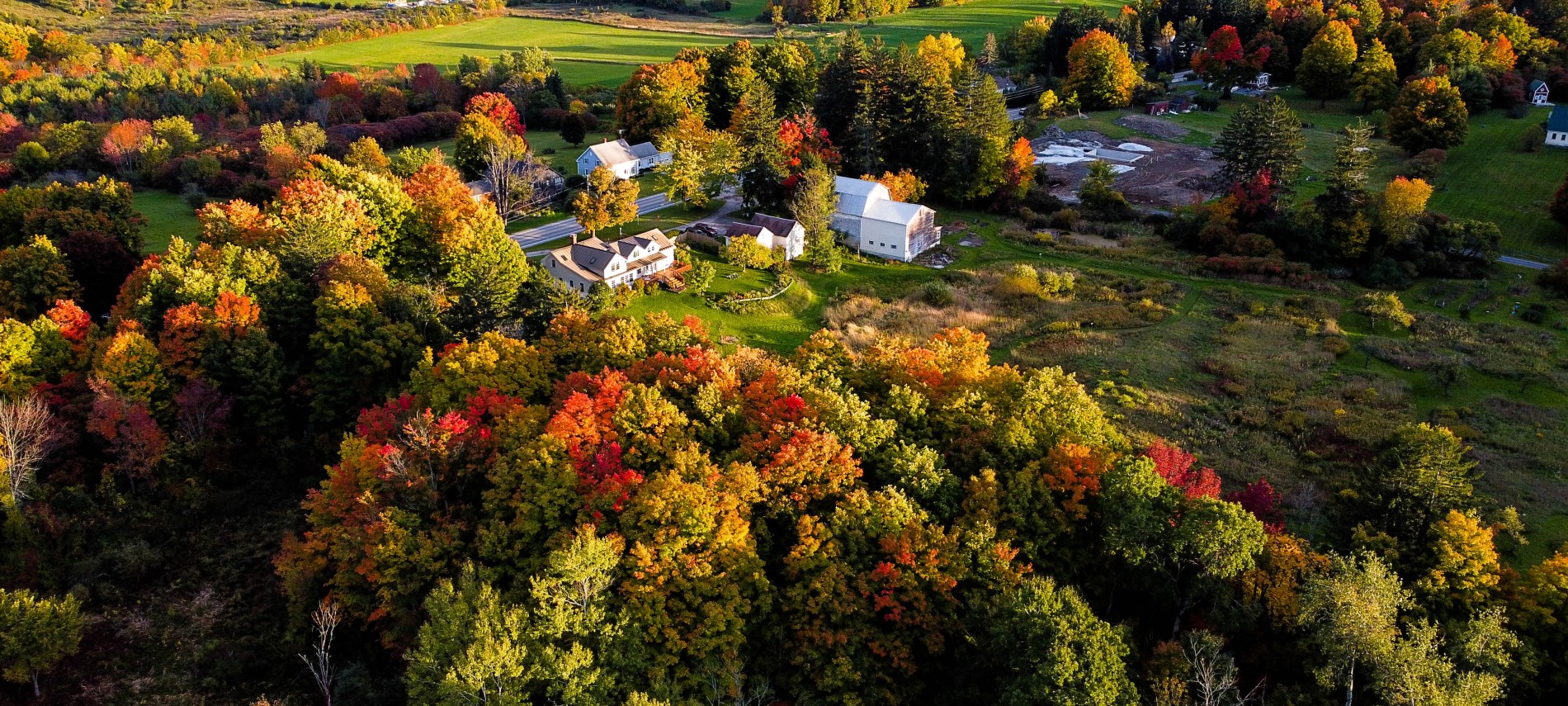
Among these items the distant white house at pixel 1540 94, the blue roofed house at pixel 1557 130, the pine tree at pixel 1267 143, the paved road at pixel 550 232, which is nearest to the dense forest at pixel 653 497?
the pine tree at pixel 1267 143

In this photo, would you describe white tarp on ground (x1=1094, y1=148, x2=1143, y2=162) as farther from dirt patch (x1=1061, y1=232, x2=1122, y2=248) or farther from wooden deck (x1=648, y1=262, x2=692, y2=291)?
wooden deck (x1=648, y1=262, x2=692, y2=291)

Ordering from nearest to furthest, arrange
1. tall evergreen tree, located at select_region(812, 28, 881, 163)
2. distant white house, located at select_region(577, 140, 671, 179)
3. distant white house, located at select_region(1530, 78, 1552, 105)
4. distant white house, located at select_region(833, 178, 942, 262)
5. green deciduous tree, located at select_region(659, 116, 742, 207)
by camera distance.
Result: distant white house, located at select_region(833, 178, 942, 262) < green deciduous tree, located at select_region(659, 116, 742, 207) < distant white house, located at select_region(577, 140, 671, 179) < tall evergreen tree, located at select_region(812, 28, 881, 163) < distant white house, located at select_region(1530, 78, 1552, 105)

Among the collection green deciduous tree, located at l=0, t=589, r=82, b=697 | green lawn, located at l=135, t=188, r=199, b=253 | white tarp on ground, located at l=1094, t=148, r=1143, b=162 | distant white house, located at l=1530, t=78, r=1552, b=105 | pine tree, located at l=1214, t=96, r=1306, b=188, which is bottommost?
green deciduous tree, located at l=0, t=589, r=82, b=697

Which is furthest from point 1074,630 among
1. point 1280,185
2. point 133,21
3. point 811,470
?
point 133,21

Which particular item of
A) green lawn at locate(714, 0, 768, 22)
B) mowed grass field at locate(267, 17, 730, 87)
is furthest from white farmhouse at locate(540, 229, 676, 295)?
green lawn at locate(714, 0, 768, 22)

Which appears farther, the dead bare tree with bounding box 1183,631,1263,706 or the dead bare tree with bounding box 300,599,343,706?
the dead bare tree with bounding box 300,599,343,706

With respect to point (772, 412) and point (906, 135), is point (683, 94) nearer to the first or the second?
point (906, 135)
